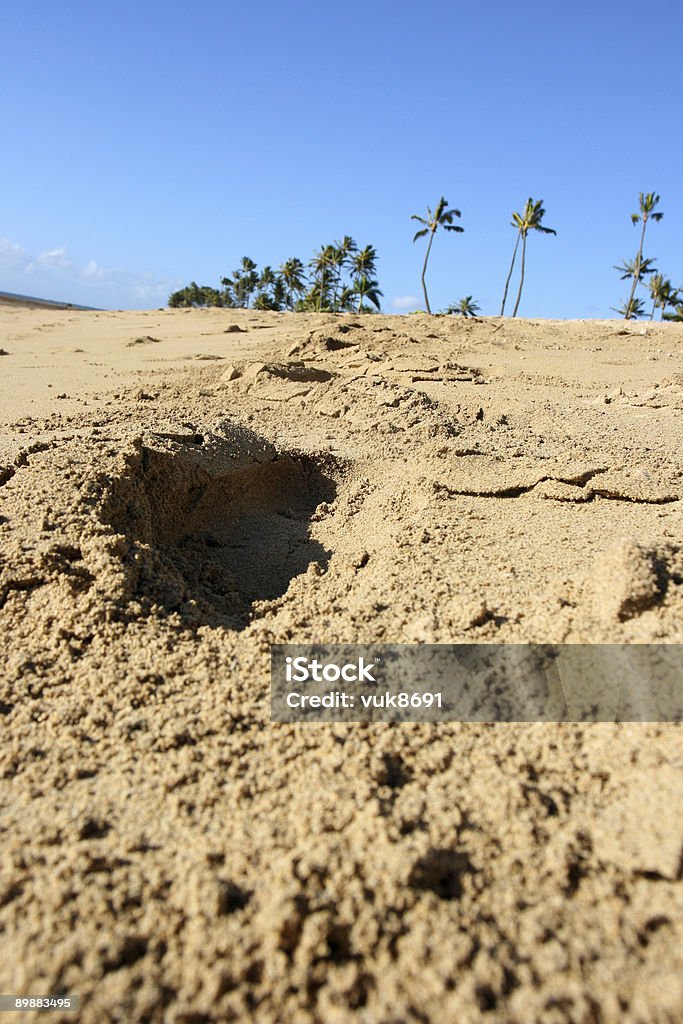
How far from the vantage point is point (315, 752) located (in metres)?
1.26

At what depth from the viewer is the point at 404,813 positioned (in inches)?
43.8

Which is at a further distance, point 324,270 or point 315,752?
point 324,270

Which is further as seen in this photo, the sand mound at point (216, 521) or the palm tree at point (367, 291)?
the palm tree at point (367, 291)

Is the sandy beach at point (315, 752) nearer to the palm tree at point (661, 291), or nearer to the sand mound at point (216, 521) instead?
the sand mound at point (216, 521)

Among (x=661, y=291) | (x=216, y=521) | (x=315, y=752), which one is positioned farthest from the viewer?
(x=661, y=291)

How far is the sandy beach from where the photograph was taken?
882mm

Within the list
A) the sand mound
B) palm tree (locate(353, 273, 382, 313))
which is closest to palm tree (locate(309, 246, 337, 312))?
palm tree (locate(353, 273, 382, 313))

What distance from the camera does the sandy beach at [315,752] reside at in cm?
88

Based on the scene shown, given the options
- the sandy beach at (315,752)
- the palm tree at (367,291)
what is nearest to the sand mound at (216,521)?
the sandy beach at (315,752)

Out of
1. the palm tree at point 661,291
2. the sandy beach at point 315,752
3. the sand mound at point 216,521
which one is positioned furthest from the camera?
the palm tree at point 661,291

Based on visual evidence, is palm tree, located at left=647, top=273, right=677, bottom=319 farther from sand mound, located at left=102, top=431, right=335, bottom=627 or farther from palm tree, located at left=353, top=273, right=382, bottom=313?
sand mound, located at left=102, top=431, right=335, bottom=627

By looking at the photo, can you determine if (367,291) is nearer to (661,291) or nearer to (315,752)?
(661,291)

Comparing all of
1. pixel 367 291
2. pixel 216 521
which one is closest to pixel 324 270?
pixel 367 291

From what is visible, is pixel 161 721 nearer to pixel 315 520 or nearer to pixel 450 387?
pixel 315 520
